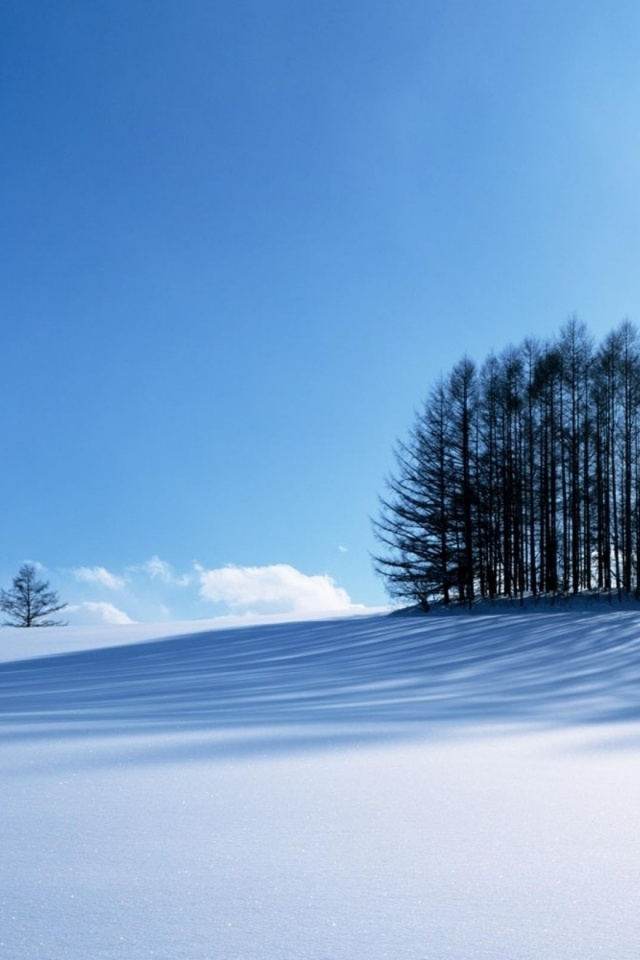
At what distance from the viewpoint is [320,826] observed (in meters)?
1.84

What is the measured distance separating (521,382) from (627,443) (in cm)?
359

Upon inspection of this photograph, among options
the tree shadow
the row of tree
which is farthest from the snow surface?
the row of tree

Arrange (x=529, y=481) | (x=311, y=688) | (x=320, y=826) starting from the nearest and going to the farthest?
(x=320, y=826) < (x=311, y=688) < (x=529, y=481)

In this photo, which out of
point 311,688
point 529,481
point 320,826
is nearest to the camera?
point 320,826

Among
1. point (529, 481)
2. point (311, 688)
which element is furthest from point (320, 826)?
point (529, 481)

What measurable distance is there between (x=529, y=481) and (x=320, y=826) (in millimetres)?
18522

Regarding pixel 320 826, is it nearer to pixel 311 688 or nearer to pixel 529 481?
pixel 311 688

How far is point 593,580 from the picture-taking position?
19453 millimetres

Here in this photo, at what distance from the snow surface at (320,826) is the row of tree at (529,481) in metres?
14.1

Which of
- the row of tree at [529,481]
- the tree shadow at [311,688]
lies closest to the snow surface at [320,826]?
the tree shadow at [311,688]

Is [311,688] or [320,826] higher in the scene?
[320,826]

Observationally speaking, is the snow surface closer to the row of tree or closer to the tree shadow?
the tree shadow

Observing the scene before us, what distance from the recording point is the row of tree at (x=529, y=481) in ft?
61.0

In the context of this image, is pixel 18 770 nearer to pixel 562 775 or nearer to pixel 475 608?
pixel 562 775
